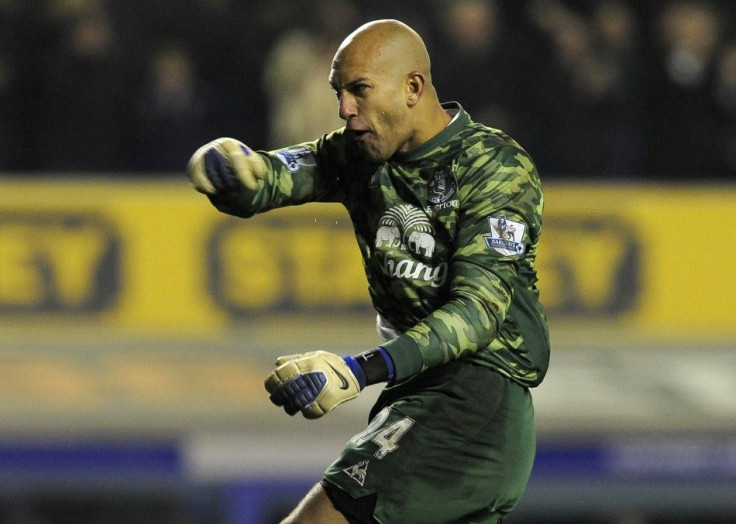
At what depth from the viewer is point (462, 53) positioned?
1145 centimetres

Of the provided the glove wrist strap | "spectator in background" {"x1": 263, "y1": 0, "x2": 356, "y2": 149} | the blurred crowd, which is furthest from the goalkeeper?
the blurred crowd

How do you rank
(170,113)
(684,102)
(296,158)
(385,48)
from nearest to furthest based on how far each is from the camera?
(385,48) → (296,158) → (170,113) → (684,102)

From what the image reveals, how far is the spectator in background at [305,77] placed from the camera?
11.1m

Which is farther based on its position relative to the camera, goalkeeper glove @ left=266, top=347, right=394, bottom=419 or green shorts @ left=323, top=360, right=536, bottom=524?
green shorts @ left=323, top=360, right=536, bottom=524

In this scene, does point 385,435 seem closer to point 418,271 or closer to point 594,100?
point 418,271

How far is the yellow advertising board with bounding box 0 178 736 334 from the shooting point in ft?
36.7

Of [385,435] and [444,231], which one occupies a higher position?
[444,231]

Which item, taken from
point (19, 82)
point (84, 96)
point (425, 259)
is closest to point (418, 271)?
point (425, 259)

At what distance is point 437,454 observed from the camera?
5.38 m

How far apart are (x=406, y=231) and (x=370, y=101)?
42cm

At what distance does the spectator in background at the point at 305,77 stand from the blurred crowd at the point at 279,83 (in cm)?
2

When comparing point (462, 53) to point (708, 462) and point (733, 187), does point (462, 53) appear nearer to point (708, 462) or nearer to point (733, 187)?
point (733, 187)

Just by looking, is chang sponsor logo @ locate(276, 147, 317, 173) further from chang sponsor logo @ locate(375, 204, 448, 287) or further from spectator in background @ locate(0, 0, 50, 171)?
spectator in background @ locate(0, 0, 50, 171)

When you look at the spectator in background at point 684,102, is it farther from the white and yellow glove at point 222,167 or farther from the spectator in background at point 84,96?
the white and yellow glove at point 222,167
